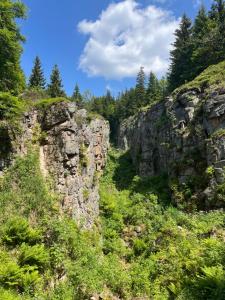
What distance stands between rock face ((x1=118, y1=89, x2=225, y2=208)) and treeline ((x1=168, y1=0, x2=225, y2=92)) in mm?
8979

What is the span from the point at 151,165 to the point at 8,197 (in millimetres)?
19151

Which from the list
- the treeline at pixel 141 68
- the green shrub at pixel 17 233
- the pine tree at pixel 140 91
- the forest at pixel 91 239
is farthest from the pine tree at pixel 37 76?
the green shrub at pixel 17 233

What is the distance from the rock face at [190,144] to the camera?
72.9 feet

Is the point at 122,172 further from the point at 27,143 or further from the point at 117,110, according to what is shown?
the point at 117,110

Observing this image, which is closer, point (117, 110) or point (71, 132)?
point (71, 132)

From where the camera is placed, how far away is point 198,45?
40000 mm

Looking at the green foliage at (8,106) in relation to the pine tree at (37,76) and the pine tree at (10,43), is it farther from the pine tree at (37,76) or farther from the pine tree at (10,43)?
the pine tree at (37,76)

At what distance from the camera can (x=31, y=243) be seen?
47.0ft

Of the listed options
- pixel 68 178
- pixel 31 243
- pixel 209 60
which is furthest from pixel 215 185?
pixel 209 60

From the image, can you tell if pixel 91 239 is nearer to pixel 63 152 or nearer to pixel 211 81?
pixel 63 152

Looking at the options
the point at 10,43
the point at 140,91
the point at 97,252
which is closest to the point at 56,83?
the point at 140,91

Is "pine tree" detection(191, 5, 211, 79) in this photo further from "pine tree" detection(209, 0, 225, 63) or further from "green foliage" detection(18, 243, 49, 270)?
"green foliage" detection(18, 243, 49, 270)

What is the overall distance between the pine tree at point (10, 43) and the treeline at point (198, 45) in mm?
24306

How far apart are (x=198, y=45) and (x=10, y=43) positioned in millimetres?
29967
